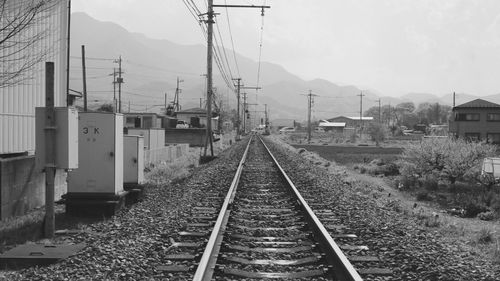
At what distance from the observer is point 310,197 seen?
12383mm

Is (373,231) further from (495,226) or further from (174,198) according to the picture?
(174,198)

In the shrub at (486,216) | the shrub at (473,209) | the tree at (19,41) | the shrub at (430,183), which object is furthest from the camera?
the shrub at (430,183)

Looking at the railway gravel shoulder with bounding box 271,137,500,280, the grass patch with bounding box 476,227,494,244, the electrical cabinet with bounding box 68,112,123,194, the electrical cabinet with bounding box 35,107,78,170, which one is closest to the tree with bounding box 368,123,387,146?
the railway gravel shoulder with bounding box 271,137,500,280

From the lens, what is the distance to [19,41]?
403 inches

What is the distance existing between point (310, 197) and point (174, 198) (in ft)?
10.6

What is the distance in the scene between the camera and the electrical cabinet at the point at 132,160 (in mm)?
11695

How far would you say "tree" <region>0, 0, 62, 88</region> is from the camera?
8555 mm

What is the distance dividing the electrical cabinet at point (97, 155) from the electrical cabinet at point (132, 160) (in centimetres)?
187

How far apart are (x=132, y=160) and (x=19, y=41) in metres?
3.40

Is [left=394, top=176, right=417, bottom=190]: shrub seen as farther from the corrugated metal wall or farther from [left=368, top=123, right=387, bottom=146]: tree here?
[left=368, top=123, right=387, bottom=146]: tree

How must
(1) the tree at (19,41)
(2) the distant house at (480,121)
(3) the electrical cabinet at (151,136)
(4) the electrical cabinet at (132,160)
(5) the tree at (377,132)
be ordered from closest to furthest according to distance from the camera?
1. (1) the tree at (19,41)
2. (4) the electrical cabinet at (132,160)
3. (3) the electrical cabinet at (151,136)
4. (2) the distant house at (480,121)
5. (5) the tree at (377,132)

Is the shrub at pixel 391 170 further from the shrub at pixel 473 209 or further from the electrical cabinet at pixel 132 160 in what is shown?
the electrical cabinet at pixel 132 160

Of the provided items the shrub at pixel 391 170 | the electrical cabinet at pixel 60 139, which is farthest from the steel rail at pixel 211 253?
the shrub at pixel 391 170

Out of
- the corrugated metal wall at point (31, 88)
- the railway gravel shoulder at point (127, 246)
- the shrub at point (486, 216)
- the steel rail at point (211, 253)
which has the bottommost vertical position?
the shrub at point (486, 216)
